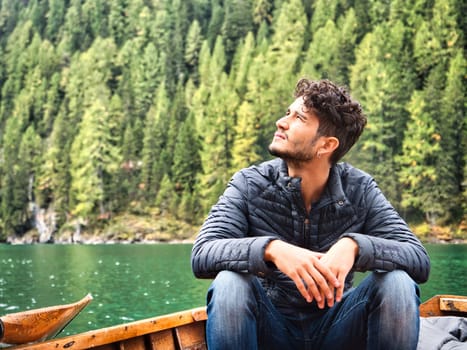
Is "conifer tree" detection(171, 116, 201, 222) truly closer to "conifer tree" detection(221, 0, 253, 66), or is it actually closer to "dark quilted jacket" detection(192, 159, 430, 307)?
"conifer tree" detection(221, 0, 253, 66)

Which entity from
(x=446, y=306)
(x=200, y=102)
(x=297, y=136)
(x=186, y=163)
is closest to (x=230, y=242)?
(x=297, y=136)

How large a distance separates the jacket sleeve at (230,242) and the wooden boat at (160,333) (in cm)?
134

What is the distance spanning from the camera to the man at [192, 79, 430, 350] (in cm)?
207

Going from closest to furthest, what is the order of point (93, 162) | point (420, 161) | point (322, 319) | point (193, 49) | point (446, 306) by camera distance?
point (322, 319)
point (446, 306)
point (420, 161)
point (93, 162)
point (193, 49)

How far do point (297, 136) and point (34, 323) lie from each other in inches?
108

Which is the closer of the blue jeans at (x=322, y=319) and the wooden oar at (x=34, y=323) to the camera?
the blue jeans at (x=322, y=319)

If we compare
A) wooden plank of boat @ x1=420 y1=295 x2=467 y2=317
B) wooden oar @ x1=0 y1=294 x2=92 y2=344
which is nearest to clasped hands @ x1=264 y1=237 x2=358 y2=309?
wooden oar @ x1=0 y1=294 x2=92 y2=344

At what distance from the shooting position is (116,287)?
2230 cm

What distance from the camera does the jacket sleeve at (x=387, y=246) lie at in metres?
2.18

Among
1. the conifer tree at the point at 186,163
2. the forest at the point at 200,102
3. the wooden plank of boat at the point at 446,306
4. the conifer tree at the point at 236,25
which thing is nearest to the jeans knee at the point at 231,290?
the wooden plank of boat at the point at 446,306

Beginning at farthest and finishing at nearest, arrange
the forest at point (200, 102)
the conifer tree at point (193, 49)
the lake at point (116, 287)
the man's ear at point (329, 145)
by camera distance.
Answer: the conifer tree at point (193, 49) → the forest at point (200, 102) → the lake at point (116, 287) → the man's ear at point (329, 145)

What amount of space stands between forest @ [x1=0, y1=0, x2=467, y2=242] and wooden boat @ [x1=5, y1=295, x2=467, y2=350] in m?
49.0

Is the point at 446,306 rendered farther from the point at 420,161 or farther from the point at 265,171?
the point at 420,161

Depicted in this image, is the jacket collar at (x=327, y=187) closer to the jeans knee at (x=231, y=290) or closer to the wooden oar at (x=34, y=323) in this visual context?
the jeans knee at (x=231, y=290)
